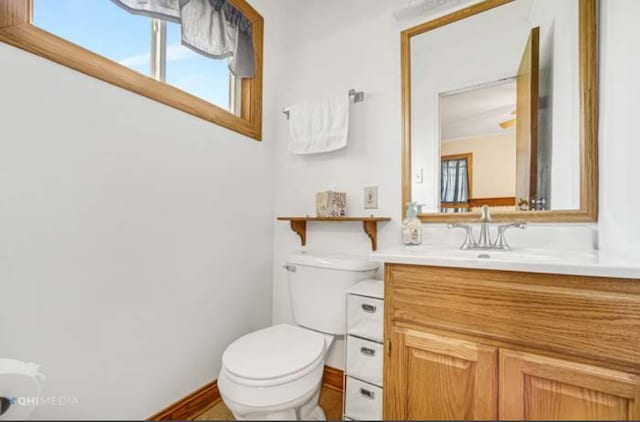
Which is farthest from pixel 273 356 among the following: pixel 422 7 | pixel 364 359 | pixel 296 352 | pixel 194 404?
pixel 422 7

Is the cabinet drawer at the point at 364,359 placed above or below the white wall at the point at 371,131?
below

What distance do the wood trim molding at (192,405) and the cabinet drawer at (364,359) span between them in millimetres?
722

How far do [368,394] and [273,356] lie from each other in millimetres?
440

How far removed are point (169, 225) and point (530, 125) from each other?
1613mm

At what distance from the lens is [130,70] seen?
3.67ft

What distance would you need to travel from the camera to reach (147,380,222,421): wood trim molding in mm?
1224

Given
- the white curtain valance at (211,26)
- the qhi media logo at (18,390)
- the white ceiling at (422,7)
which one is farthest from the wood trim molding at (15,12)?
the white ceiling at (422,7)

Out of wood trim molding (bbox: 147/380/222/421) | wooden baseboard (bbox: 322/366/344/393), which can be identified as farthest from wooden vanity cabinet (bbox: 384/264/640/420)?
wood trim molding (bbox: 147/380/222/421)

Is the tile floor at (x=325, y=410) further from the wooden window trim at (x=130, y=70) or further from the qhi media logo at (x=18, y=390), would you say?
the wooden window trim at (x=130, y=70)

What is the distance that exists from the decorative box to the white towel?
0.26 meters

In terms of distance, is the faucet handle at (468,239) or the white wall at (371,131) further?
the faucet handle at (468,239)

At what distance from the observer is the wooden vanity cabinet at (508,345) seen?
712mm

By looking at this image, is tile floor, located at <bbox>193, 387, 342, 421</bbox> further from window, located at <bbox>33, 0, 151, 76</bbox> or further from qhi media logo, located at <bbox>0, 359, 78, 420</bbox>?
window, located at <bbox>33, 0, 151, 76</bbox>

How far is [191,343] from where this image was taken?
1.33 meters
